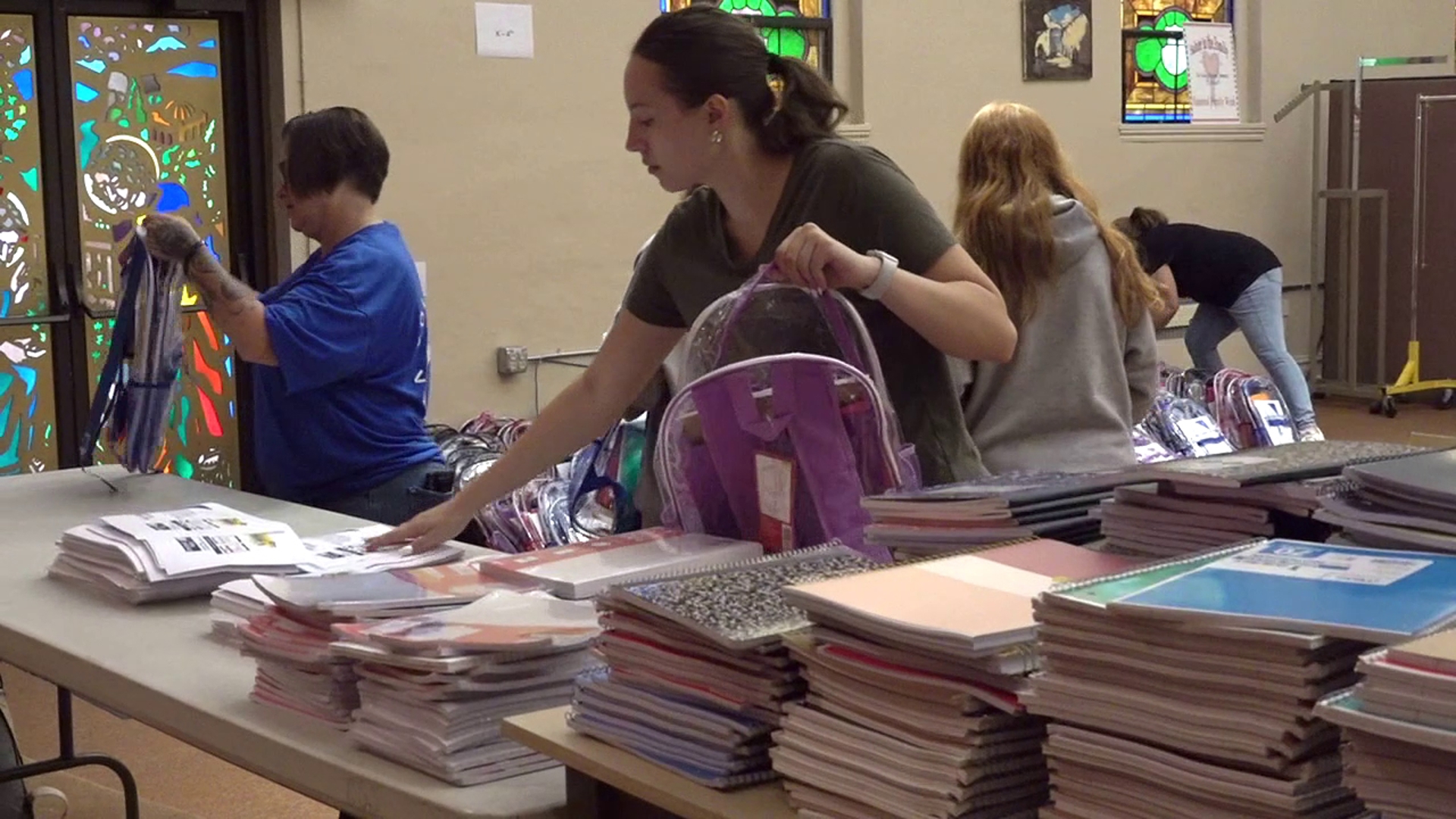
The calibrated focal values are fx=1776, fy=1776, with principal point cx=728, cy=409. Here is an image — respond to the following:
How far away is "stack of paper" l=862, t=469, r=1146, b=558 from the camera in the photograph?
187 centimetres

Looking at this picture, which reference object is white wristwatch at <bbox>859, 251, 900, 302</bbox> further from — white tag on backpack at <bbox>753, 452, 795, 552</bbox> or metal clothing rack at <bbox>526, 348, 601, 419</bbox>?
metal clothing rack at <bbox>526, 348, 601, 419</bbox>

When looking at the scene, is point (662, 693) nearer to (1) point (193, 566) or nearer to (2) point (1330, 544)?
(2) point (1330, 544)

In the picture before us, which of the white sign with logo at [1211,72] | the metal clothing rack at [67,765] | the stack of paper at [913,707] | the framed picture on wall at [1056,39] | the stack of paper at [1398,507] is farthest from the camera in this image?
the white sign with logo at [1211,72]

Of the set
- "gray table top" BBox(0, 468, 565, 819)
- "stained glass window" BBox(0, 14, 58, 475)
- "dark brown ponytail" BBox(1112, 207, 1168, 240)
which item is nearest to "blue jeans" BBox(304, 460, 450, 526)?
"gray table top" BBox(0, 468, 565, 819)

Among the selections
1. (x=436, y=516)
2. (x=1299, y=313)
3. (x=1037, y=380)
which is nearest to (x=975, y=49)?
(x=1299, y=313)

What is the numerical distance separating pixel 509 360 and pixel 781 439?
17.6 ft

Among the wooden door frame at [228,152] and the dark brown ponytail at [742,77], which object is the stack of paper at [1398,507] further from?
the wooden door frame at [228,152]

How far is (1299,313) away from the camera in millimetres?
11148

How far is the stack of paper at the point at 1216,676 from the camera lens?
1216mm

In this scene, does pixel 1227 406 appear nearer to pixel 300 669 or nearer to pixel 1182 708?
pixel 300 669

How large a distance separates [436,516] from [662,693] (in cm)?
111

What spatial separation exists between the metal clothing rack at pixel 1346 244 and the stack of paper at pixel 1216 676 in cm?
977

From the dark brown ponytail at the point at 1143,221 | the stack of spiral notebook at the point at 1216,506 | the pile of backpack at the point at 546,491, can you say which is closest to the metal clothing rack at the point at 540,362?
the pile of backpack at the point at 546,491

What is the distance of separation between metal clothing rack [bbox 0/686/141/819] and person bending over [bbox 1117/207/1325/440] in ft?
17.2
